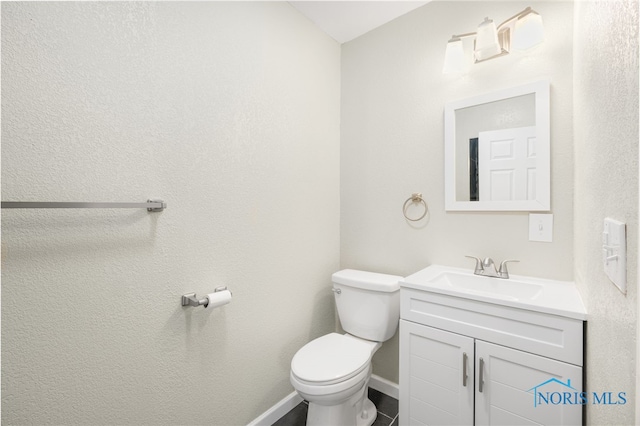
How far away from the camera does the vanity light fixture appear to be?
1.35 meters

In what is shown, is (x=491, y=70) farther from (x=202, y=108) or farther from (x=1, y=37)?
(x=1, y=37)

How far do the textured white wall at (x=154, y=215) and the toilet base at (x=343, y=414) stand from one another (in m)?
0.32

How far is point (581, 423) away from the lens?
1001 mm

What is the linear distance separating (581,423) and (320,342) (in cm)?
110

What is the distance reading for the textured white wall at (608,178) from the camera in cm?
50

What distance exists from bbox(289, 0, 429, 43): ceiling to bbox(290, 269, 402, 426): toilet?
165 centimetres

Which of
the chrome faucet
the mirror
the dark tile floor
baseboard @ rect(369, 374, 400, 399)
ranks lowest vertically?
the dark tile floor

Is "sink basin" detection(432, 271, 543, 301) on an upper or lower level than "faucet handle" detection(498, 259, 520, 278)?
lower

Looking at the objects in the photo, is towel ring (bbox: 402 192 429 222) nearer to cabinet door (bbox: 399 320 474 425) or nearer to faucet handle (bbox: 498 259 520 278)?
faucet handle (bbox: 498 259 520 278)

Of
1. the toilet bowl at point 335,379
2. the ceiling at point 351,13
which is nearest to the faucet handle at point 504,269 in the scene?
the toilet bowl at point 335,379

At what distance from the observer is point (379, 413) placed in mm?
1711

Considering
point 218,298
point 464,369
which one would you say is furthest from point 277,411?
point 464,369

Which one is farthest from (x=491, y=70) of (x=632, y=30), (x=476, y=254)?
(x=632, y=30)

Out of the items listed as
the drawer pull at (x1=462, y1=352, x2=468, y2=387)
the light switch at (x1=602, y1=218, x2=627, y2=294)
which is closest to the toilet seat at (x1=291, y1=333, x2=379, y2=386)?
the drawer pull at (x1=462, y1=352, x2=468, y2=387)
